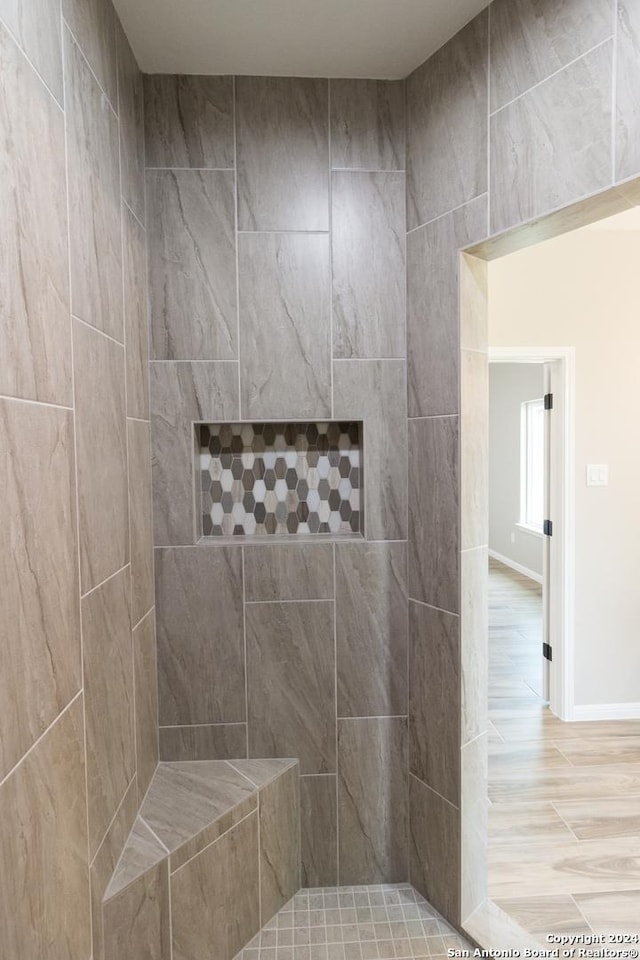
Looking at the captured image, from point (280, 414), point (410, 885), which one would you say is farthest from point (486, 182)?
point (410, 885)

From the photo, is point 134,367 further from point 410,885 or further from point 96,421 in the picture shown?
point 410,885

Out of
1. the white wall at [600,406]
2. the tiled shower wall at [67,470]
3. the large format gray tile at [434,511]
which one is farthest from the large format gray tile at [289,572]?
the white wall at [600,406]

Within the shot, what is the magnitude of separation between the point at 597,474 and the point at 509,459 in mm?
4402

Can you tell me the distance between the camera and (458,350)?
1967mm

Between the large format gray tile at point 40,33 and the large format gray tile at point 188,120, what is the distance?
0.81 m

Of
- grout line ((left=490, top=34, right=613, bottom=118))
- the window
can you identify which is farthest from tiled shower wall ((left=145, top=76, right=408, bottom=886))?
the window

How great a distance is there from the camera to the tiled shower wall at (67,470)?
41.4 inches

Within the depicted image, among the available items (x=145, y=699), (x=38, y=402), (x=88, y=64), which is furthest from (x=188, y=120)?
(x=145, y=699)

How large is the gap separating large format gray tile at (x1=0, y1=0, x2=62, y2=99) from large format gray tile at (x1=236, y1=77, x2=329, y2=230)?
89 cm

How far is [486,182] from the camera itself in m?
1.83

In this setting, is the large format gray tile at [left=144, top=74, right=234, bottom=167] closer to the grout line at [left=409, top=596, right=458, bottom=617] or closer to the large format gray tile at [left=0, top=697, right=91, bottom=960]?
the grout line at [left=409, top=596, right=458, bottom=617]

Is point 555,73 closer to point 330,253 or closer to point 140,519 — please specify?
point 330,253

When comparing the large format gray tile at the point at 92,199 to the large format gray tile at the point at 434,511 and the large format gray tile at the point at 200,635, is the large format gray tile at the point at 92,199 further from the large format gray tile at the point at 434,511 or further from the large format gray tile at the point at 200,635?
the large format gray tile at the point at 434,511

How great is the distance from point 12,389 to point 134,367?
3.01 feet
